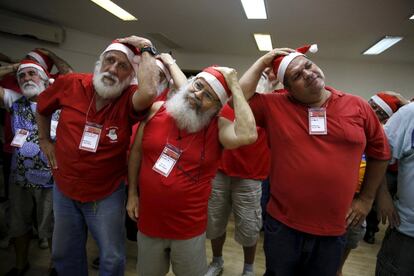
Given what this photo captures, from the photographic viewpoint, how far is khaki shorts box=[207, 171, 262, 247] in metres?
2.11

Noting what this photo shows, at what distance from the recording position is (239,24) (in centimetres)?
513

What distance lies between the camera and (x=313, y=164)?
129 cm

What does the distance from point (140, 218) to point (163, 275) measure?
13.5 inches

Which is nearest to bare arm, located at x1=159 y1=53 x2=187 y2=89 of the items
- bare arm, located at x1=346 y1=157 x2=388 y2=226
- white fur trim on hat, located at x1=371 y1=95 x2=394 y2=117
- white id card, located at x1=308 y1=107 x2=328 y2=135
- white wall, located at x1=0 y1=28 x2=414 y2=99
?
white id card, located at x1=308 y1=107 x2=328 y2=135

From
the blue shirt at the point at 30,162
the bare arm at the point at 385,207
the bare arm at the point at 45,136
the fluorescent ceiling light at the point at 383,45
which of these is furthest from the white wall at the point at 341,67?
the bare arm at the point at 385,207

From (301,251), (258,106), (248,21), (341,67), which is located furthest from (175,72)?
(341,67)

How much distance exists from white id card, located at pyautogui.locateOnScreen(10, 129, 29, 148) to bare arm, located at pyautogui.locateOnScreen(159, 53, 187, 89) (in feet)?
3.56

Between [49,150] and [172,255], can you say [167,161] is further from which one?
[49,150]

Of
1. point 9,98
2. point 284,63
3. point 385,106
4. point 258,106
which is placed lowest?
point 9,98

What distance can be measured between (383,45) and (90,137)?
631cm

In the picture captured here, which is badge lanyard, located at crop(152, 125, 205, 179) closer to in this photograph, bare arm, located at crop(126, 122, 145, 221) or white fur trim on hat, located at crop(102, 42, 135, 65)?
bare arm, located at crop(126, 122, 145, 221)

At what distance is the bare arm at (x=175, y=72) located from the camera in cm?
179

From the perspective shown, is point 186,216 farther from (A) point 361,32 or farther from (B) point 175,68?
(A) point 361,32

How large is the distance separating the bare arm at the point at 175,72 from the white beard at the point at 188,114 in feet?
1.12
